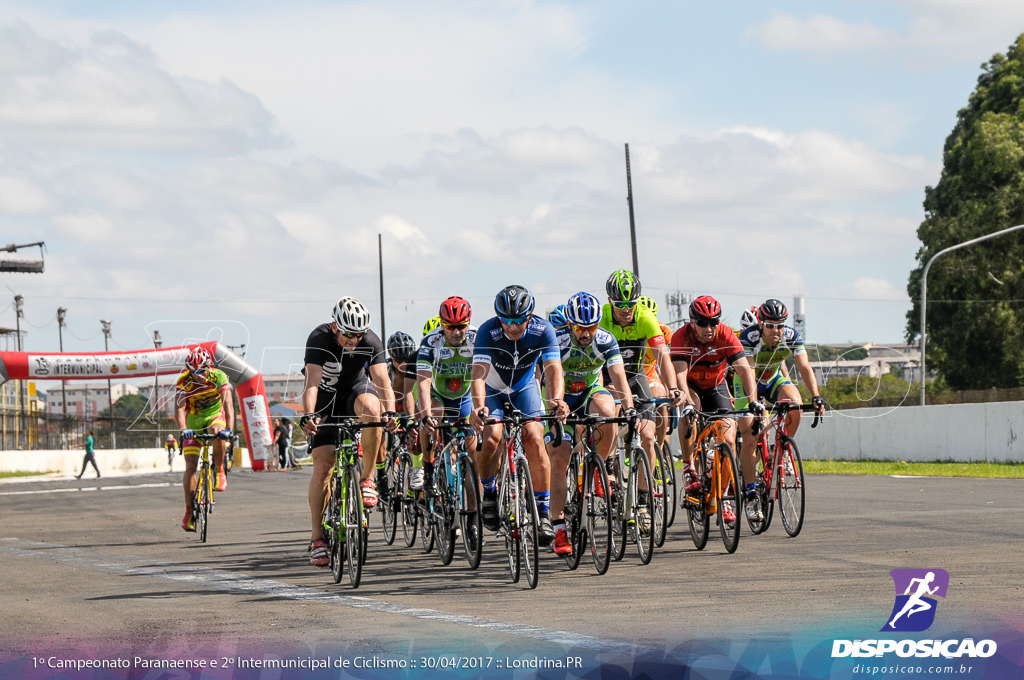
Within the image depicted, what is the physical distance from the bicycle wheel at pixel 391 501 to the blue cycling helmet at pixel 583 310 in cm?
311

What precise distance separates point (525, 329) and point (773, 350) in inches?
148

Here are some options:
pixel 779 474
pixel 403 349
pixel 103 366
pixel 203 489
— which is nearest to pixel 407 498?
pixel 403 349

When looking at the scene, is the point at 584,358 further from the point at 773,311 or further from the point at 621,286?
the point at 773,311

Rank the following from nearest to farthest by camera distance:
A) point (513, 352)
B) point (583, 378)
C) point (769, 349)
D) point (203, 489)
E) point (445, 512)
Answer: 1. point (513, 352)
2. point (445, 512)
3. point (583, 378)
4. point (769, 349)
5. point (203, 489)

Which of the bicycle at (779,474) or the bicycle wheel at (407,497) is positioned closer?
the bicycle at (779,474)

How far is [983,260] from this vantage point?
4684 cm

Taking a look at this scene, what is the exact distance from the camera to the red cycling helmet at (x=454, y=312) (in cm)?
1073

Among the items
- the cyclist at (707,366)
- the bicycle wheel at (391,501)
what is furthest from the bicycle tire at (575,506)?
the bicycle wheel at (391,501)

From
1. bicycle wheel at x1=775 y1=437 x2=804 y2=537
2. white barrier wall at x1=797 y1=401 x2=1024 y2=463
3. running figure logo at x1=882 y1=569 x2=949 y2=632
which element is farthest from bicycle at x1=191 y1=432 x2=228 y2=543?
white barrier wall at x1=797 y1=401 x2=1024 y2=463

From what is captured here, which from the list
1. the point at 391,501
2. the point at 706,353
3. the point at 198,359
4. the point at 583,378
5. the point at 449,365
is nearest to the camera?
the point at 583,378

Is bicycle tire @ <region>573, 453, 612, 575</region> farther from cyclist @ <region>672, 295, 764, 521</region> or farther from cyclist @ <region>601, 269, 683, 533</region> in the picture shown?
cyclist @ <region>672, 295, 764, 521</region>

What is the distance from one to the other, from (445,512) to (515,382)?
4.52ft

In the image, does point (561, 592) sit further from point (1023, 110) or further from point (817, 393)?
point (1023, 110)

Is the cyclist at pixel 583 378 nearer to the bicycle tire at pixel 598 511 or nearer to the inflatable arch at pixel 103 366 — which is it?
the bicycle tire at pixel 598 511
